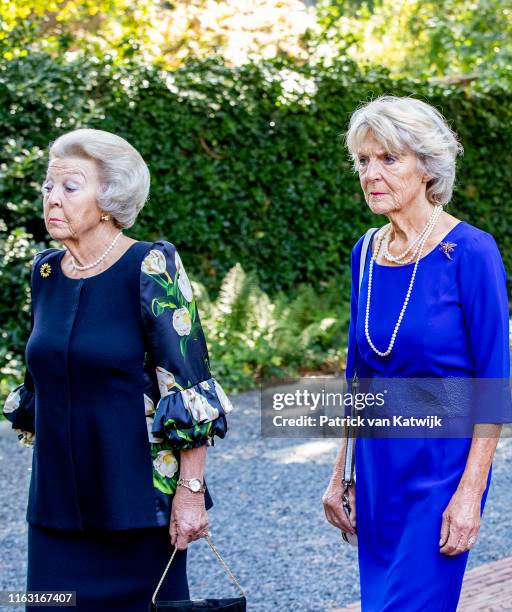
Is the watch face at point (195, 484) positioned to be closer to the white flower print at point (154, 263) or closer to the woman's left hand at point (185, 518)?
the woman's left hand at point (185, 518)

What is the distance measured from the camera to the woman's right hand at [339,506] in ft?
9.29

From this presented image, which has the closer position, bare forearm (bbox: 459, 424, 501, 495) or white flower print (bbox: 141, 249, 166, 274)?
bare forearm (bbox: 459, 424, 501, 495)

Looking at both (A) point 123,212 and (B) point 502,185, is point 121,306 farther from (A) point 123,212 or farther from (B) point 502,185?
(B) point 502,185

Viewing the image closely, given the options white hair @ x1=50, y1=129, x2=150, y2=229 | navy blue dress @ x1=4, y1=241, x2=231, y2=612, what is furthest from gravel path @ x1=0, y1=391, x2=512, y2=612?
white hair @ x1=50, y1=129, x2=150, y2=229

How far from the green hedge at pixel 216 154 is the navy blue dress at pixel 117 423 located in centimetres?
570

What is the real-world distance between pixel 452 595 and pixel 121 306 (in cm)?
116

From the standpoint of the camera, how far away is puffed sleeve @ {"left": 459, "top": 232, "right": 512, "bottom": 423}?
247 cm

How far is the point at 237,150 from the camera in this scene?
995 cm

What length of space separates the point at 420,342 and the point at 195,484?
0.71 metres

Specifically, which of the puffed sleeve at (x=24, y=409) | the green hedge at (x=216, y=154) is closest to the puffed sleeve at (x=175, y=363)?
the puffed sleeve at (x=24, y=409)

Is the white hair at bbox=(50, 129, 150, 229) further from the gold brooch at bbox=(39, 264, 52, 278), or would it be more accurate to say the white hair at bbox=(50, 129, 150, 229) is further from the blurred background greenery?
the blurred background greenery

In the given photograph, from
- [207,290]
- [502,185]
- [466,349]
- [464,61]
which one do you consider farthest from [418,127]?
[464,61]

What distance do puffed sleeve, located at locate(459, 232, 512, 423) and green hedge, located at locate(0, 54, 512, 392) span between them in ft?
20.0

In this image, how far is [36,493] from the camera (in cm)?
270
